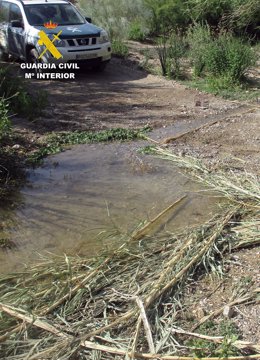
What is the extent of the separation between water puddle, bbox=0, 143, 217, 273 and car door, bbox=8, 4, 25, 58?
5.58m

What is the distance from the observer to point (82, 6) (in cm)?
1697

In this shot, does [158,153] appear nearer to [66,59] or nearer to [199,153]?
[199,153]

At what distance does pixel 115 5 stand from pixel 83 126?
365 inches

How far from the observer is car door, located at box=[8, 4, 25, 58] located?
11406mm

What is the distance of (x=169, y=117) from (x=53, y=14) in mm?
4904

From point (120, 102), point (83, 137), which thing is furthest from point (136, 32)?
point (83, 137)

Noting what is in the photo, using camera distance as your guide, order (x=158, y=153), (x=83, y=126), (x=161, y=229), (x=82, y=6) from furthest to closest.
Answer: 1. (x=82, y=6)
2. (x=83, y=126)
3. (x=158, y=153)
4. (x=161, y=229)

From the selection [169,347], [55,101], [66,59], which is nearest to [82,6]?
[66,59]

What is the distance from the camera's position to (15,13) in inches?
465

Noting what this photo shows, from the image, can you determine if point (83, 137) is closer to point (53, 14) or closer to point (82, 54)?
point (82, 54)

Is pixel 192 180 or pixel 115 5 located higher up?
pixel 115 5

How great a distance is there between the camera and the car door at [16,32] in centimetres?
1141

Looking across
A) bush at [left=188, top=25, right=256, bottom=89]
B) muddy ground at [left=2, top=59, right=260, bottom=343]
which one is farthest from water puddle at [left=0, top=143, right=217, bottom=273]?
bush at [left=188, top=25, right=256, bottom=89]

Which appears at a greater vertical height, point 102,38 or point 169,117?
point 102,38
